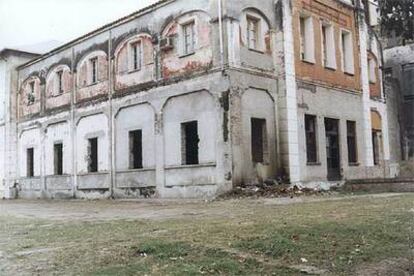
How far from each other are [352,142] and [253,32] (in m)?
7.48

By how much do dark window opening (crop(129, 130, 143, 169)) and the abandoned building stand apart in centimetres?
4

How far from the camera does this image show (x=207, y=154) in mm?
18828

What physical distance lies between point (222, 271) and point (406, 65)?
95.6ft

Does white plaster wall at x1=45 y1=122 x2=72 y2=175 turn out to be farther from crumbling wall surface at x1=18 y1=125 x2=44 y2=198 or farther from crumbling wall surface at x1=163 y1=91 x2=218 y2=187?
crumbling wall surface at x1=163 y1=91 x2=218 y2=187

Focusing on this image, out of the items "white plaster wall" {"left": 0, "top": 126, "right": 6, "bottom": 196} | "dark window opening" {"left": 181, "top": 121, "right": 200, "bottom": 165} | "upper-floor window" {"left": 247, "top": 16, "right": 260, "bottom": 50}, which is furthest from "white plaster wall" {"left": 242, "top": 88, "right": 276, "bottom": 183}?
"white plaster wall" {"left": 0, "top": 126, "right": 6, "bottom": 196}

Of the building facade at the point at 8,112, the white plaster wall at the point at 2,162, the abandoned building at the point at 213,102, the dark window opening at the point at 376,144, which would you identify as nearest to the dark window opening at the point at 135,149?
the abandoned building at the point at 213,102

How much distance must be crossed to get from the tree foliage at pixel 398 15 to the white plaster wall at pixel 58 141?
18.6 m

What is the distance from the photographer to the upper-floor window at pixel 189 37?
20156mm

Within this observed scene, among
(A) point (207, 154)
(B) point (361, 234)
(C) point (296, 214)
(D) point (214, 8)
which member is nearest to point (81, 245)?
(B) point (361, 234)

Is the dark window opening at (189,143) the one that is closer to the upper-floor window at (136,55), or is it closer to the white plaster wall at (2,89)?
the upper-floor window at (136,55)

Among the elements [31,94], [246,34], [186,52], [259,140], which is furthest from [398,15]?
[31,94]

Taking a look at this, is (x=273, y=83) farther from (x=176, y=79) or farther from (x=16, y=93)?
(x=16, y=93)

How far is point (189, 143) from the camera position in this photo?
20.2 metres

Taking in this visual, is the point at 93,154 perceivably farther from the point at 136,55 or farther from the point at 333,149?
the point at 333,149
